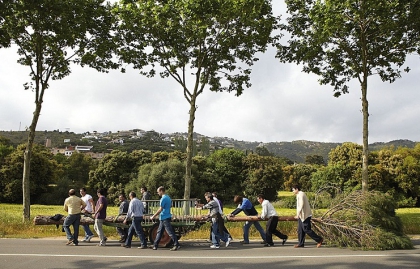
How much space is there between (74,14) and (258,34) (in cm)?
865

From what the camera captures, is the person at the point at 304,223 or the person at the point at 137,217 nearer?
the person at the point at 137,217

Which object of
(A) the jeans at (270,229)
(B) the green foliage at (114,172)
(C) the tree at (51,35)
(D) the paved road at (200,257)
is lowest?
(D) the paved road at (200,257)

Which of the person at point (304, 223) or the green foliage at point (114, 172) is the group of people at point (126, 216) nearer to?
the person at point (304, 223)

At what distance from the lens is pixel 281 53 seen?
21.3 m

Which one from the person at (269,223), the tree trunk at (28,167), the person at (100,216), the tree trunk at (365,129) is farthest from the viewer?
the tree trunk at (365,129)

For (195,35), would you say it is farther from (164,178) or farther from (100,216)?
(164,178)

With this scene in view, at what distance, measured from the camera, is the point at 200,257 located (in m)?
10.6

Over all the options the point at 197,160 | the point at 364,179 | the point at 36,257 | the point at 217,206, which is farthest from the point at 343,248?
the point at 197,160

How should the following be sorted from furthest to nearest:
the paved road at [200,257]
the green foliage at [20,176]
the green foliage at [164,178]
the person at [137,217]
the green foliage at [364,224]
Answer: the green foliage at [20,176] < the green foliage at [164,178] < the person at [137,217] < the green foliage at [364,224] < the paved road at [200,257]

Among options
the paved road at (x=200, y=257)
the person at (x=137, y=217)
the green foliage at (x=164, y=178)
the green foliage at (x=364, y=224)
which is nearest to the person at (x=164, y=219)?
the paved road at (x=200, y=257)

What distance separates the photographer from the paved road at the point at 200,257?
30.8 ft

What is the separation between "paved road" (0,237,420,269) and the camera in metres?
9.39

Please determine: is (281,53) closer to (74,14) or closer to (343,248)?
(74,14)

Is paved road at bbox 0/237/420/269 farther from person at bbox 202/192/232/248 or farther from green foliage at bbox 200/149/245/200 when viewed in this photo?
green foliage at bbox 200/149/245/200
